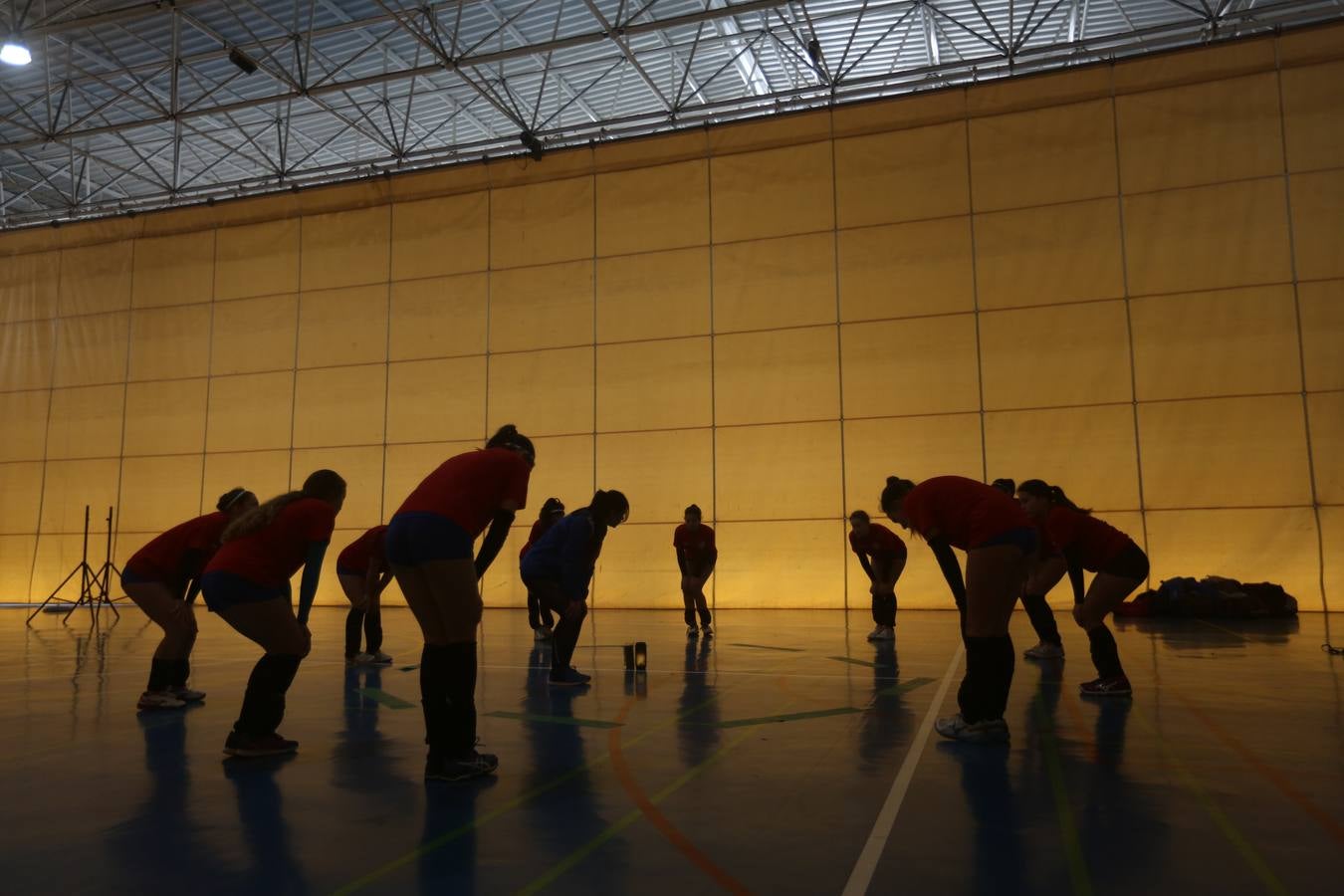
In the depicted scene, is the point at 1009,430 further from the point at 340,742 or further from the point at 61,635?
the point at 61,635

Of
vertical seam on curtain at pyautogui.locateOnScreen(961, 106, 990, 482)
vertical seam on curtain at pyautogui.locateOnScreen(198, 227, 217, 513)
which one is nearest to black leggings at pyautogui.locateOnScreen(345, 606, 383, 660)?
vertical seam on curtain at pyautogui.locateOnScreen(961, 106, 990, 482)

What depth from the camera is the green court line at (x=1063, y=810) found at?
3.10 meters

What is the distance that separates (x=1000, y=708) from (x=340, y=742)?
379 centimetres

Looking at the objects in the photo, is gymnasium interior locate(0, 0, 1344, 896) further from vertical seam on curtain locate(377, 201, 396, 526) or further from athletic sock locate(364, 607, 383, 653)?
athletic sock locate(364, 607, 383, 653)

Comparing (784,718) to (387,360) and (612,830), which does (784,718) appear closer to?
(612,830)

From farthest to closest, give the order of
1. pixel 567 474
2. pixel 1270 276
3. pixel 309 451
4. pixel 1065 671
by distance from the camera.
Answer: pixel 309 451 → pixel 567 474 → pixel 1270 276 → pixel 1065 671

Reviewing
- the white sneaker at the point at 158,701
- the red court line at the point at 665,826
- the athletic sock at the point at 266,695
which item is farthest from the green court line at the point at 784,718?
the white sneaker at the point at 158,701

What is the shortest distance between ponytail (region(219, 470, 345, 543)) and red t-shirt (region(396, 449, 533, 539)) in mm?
800

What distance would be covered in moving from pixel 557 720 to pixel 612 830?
2637mm

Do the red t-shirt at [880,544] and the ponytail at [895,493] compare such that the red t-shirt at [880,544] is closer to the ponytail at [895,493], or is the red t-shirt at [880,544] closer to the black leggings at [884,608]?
the black leggings at [884,608]

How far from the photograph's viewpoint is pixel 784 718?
20.2ft

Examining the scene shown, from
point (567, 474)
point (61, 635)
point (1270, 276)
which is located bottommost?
point (61, 635)

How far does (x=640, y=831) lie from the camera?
3678mm

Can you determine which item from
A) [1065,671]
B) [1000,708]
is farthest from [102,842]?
[1065,671]
